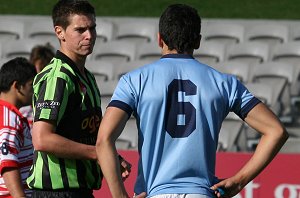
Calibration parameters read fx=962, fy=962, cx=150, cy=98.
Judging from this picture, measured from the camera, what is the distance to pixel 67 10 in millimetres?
4891

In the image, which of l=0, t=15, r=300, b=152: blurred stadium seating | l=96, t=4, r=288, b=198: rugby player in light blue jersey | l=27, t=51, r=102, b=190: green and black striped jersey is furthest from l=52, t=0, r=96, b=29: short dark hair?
l=0, t=15, r=300, b=152: blurred stadium seating

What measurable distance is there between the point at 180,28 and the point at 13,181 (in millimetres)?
1589

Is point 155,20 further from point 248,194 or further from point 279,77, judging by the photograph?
point 248,194

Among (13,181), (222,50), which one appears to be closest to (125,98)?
(13,181)

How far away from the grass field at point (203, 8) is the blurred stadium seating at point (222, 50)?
1833 mm

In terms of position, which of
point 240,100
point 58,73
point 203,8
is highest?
point 203,8

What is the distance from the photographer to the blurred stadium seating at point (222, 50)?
10.8 meters

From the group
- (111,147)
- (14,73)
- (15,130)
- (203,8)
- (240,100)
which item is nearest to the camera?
(111,147)

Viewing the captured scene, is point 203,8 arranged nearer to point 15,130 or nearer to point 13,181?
point 15,130

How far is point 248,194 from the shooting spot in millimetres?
7461

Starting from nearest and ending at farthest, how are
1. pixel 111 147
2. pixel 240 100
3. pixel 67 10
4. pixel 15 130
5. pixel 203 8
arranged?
1. pixel 111 147
2. pixel 240 100
3. pixel 67 10
4. pixel 15 130
5. pixel 203 8

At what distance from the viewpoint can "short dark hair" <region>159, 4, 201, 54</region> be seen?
4.20m

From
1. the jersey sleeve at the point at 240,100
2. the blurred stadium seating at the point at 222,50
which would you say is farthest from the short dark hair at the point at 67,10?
the blurred stadium seating at the point at 222,50

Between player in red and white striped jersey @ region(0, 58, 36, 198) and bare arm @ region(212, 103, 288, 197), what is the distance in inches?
57.7
